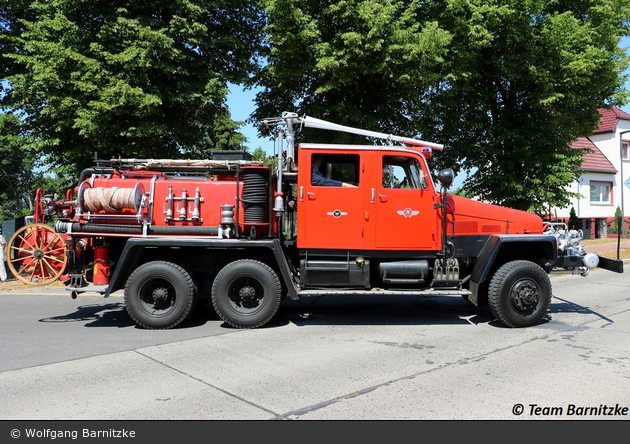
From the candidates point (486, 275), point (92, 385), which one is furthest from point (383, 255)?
point (92, 385)

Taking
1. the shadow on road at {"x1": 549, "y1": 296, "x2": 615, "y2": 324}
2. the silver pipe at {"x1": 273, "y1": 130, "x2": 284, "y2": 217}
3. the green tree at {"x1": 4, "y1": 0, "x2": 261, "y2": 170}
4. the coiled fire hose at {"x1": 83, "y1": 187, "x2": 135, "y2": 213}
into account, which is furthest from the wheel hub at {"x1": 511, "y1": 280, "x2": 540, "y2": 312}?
the green tree at {"x1": 4, "y1": 0, "x2": 261, "y2": 170}

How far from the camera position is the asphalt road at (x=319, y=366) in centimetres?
411

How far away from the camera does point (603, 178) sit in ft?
105

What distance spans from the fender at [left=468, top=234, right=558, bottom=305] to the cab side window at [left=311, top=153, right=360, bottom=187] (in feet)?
7.19

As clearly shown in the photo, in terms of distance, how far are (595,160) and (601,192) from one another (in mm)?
2507

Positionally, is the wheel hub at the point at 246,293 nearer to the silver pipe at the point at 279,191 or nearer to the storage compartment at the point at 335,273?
the storage compartment at the point at 335,273

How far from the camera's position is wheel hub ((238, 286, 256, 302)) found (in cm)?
693

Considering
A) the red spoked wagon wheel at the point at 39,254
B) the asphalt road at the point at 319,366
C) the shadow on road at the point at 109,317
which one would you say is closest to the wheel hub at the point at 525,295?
the asphalt road at the point at 319,366

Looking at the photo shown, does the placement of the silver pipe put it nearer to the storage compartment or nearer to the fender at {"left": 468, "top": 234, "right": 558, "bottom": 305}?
the storage compartment

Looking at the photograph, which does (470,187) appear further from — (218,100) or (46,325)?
(46,325)

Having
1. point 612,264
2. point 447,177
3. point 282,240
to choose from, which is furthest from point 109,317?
point 612,264

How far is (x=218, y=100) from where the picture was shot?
44.0ft

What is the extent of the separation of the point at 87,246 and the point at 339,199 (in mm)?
3904

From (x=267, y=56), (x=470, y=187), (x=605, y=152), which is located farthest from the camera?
(x=605, y=152)
